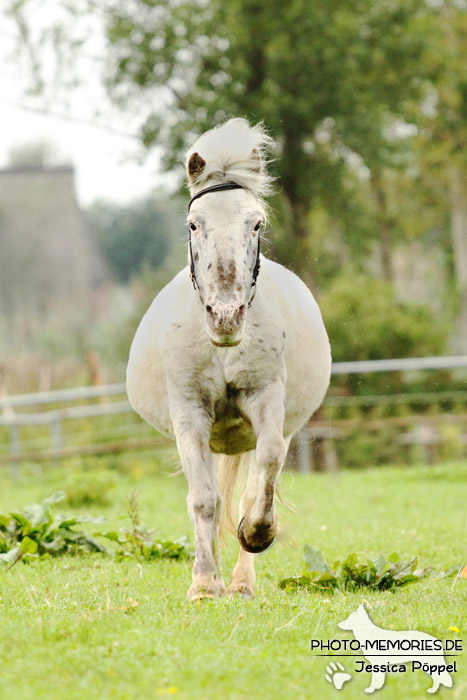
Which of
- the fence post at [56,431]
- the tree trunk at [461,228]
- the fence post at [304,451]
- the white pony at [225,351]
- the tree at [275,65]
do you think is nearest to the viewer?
the white pony at [225,351]

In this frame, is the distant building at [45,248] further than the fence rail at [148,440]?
Yes

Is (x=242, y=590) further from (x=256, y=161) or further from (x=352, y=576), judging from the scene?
(x=256, y=161)

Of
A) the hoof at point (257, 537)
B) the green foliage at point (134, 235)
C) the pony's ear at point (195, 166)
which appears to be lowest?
the green foliage at point (134, 235)

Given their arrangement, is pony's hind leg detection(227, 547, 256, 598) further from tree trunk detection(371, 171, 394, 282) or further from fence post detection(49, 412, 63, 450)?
tree trunk detection(371, 171, 394, 282)

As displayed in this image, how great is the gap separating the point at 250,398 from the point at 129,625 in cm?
139

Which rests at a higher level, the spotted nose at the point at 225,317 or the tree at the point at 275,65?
the tree at the point at 275,65

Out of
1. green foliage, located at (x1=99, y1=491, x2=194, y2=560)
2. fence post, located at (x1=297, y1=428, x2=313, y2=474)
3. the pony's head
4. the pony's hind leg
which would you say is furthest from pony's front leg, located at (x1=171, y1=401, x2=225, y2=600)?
fence post, located at (x1=297, y1=428, x2=313, y2=474)

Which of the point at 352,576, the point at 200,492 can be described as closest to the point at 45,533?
the point at 200,492

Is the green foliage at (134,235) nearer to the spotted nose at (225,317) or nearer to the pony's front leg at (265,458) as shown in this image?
the pony's front leg at (265,458)

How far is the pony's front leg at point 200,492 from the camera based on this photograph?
443cm

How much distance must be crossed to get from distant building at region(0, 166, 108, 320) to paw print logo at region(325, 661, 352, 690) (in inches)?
1562

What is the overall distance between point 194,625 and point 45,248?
42934mm

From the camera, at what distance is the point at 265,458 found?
445 cm

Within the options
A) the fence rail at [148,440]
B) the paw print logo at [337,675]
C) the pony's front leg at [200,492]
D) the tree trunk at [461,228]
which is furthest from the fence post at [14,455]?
the tree trunk at [461,228]
